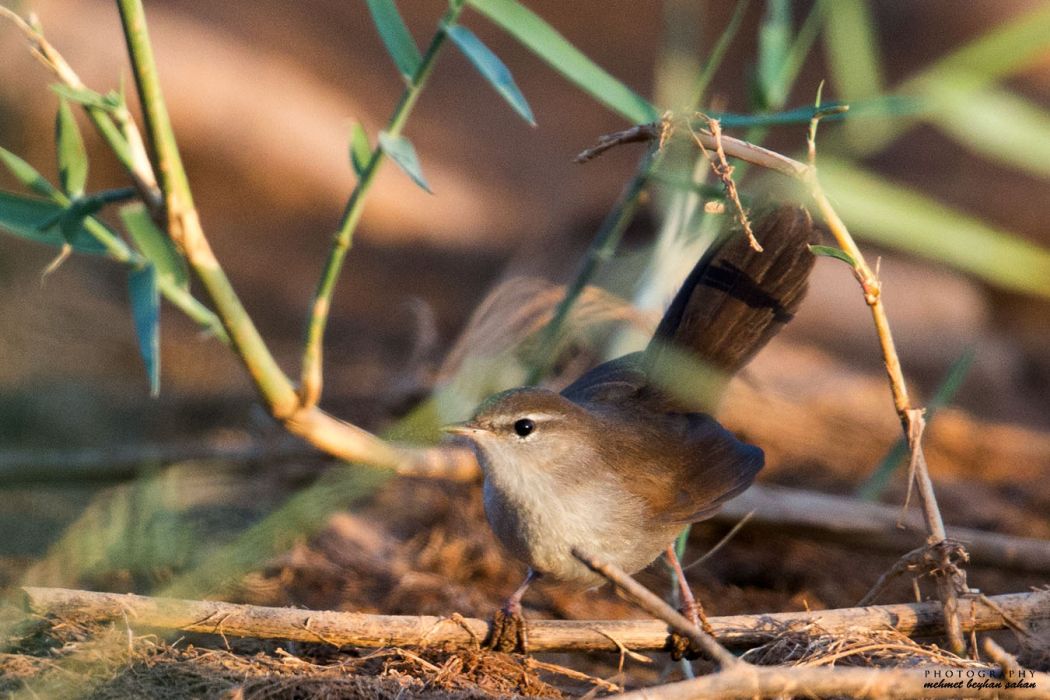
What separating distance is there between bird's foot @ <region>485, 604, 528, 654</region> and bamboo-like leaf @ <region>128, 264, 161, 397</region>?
1.11 meters

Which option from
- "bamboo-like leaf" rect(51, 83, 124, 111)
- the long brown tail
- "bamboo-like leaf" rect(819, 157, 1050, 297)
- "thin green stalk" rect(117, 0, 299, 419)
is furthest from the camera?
the long brown tail

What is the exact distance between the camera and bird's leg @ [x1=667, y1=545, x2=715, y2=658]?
9.11 feet

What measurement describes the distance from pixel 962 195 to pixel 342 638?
678 centimetres

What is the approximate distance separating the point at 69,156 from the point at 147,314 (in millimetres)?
540

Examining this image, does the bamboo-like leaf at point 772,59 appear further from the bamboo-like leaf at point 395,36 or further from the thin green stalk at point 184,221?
the thin green stalk at point 184,221

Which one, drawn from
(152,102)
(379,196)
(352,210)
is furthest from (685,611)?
(379,196)

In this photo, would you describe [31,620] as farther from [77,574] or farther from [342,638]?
[77,574]

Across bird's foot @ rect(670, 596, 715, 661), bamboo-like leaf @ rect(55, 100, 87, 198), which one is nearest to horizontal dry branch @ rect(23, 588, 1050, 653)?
bird's foot @ rect(670, 596, 715, 661)

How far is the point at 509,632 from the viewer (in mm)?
2789

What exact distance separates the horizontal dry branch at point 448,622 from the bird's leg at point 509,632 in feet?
0.08

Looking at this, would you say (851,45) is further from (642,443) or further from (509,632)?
(509,632)

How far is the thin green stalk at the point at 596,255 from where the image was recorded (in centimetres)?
339

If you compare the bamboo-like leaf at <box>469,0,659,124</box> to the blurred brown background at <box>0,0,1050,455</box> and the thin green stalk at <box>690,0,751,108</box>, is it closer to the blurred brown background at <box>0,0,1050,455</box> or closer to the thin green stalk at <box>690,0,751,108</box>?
the thin green stalk at <box>690,0,751,108</box>

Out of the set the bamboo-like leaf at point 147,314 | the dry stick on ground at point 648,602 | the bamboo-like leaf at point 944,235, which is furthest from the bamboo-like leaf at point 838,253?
the bamboo-like leaf at point 147,314
